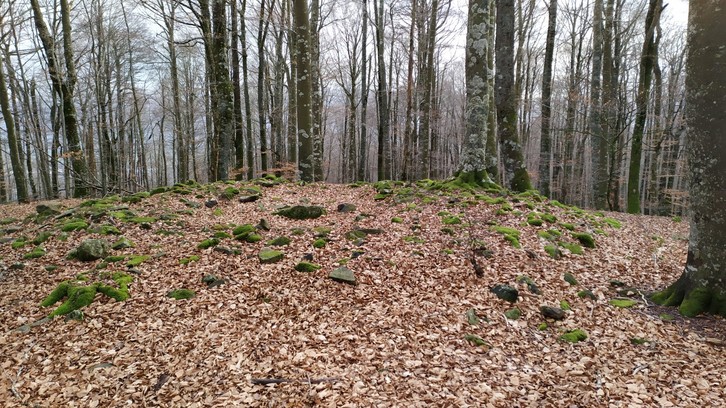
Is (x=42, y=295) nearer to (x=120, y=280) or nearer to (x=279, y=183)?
(x=120, y=280)

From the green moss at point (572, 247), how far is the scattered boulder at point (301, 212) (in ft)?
14.4

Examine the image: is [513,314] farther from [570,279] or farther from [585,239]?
[585,239]

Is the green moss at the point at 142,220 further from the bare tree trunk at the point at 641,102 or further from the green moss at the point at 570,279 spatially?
the bare tree trunk at the point at 641,102

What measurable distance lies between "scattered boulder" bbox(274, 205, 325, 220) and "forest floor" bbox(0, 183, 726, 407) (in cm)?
45

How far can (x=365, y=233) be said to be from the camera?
239 inches

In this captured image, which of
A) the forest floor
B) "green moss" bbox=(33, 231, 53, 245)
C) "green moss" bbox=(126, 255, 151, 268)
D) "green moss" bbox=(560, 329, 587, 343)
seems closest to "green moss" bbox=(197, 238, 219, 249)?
the forest floor

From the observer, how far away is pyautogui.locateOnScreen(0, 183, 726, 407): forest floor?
2.96 metres

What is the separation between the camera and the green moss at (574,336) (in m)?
3.65

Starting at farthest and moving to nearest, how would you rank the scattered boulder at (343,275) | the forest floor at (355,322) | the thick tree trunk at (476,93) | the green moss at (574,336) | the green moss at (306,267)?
1. the thick tree trunk at (476,93)
2. the green moss at (306,267)
3. the scattered boulder at (343,275)
4. the green moss at (574,336)
5. the forest floor at (355,322)

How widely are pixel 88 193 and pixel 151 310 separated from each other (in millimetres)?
10972

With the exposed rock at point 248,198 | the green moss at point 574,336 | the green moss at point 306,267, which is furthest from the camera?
the exposed rock at point 248,198

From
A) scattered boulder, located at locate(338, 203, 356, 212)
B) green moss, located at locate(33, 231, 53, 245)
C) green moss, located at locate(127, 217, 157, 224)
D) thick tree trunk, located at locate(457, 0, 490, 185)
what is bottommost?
green moss, located at locate(33, 231, 53, 245)

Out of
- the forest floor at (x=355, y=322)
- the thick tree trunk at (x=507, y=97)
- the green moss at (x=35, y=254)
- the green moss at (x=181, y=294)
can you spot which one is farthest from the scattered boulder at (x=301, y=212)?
the thick tree trunk at (x=507, y=97)

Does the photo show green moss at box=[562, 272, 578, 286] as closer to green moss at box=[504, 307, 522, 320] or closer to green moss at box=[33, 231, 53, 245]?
green moss at box=[504, 307, 522, 320]
